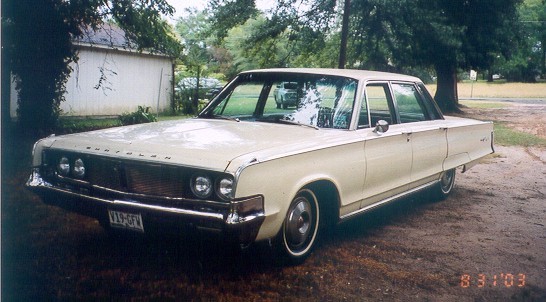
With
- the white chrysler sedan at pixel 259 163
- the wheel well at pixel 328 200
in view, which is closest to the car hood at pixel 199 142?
the white chrysler sedan at pixel 259 163

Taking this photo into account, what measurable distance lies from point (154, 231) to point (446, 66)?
575 inches

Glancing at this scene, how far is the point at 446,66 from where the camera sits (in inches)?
655

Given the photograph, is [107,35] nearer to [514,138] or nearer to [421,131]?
[421,131]

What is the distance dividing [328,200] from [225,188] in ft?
3.85

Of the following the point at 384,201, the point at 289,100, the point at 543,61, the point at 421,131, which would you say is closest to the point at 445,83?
the point at 543,61

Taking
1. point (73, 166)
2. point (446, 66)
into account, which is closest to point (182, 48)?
point (73, 166)

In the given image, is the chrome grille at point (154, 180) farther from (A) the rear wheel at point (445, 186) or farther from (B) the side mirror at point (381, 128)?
(A) the rear wheel at point (445, 186)

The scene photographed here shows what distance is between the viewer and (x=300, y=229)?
4027 mm

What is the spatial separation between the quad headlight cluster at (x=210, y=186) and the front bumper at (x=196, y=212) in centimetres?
5

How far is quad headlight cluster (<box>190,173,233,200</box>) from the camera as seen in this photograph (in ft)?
10.9

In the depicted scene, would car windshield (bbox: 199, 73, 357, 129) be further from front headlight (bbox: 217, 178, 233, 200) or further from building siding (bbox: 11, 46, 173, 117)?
building siding (bbox: 11, 46, 173, 117)

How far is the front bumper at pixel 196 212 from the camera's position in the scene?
3293 mm

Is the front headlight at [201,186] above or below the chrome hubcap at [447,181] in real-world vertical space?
above
